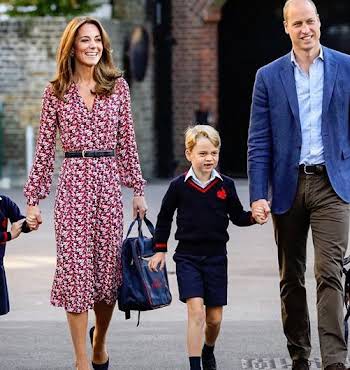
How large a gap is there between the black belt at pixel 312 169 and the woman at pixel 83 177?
831mm

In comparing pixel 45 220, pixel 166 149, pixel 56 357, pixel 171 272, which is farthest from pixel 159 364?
pixel 166 149

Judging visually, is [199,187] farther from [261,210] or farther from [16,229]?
[16,229]

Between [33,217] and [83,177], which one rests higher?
[83,177]

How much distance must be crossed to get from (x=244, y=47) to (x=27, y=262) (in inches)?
445

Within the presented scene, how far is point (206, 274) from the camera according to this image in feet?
24.7

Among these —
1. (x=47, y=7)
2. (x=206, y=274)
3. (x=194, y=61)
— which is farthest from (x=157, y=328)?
(x=194, y=61)

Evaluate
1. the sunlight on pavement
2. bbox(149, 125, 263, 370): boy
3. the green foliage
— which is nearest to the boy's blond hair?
bbox(149, 125, 263, 370): boy

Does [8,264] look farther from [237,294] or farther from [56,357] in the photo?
[56,357]

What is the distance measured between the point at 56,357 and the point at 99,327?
0.89 meters

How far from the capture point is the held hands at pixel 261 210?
288 inches

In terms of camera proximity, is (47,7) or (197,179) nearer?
(197,179)

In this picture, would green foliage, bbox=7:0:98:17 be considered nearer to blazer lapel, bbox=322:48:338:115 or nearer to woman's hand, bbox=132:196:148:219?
woman's hand, bbox=132:196:148:219

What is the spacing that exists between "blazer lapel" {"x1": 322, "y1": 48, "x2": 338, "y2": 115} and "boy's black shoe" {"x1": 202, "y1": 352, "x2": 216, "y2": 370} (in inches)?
54.9

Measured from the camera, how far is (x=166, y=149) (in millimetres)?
24188
